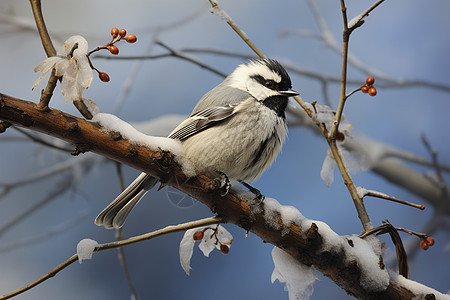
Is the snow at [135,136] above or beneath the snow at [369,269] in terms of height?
above

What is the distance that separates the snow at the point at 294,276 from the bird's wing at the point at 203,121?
0.29m

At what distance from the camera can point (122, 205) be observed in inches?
35.2

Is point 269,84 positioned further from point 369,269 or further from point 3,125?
point 3,125

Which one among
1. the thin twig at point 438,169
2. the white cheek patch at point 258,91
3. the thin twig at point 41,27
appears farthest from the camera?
the thin twig at point 438,169

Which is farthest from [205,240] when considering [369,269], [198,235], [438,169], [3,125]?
[438,169]

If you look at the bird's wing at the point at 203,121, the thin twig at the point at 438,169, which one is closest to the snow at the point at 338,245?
the bird's wing at the point at 203,121

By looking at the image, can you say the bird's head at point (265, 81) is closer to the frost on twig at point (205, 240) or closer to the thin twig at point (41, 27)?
the frost on twig at point (205, 240)

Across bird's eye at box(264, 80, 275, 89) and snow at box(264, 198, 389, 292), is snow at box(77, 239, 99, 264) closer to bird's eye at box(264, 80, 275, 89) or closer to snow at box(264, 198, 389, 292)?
snow at box(264, 198, 389, 292)

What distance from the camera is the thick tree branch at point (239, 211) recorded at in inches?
27.1

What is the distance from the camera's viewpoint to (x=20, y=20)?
1500 millimetres

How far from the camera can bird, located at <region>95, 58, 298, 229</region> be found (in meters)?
0.87

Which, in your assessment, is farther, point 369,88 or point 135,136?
point 369,88

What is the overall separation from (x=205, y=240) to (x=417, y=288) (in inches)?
15.1

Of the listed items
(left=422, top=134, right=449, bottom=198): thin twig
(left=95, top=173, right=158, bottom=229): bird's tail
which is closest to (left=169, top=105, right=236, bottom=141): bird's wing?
(left=95, top=173, right=158, bottom=229): bird's tail
